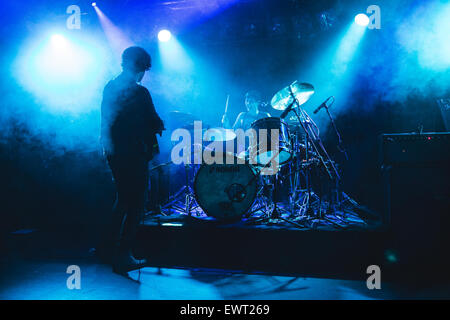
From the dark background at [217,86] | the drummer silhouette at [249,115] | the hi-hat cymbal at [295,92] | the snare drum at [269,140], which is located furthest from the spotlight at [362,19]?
the snare drum at [269,140]

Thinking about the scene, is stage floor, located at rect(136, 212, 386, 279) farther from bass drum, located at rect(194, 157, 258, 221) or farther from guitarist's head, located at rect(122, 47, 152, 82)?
guitarist's head, located at rect(122, 47, 152, 82)

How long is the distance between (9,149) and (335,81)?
6.90 meters

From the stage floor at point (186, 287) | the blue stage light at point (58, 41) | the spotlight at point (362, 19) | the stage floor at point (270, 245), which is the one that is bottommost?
the stage floor at point (186, 287)

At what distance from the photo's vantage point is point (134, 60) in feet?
9.50

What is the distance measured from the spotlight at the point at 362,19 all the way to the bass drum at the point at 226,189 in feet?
13.4

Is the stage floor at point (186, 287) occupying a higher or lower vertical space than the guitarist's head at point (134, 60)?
lower

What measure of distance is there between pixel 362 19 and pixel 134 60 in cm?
490

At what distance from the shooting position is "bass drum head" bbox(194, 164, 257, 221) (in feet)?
12.7

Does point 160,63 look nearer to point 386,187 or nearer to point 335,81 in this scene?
point 335,81

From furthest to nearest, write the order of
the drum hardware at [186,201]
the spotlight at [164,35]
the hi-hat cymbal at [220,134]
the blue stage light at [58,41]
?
the spotlight at [164,35] < the blue stage light at [58,41] < the drum hardware at [186,201] < the hi-hat cymbal at [220,134]

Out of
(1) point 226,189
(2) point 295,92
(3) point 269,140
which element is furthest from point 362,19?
(1) point 226,189

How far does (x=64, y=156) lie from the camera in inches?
189

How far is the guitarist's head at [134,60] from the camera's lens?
2891mm

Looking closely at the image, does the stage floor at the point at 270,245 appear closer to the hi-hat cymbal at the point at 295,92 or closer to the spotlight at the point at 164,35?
the hi-hat cymbal at the point at 295,92
